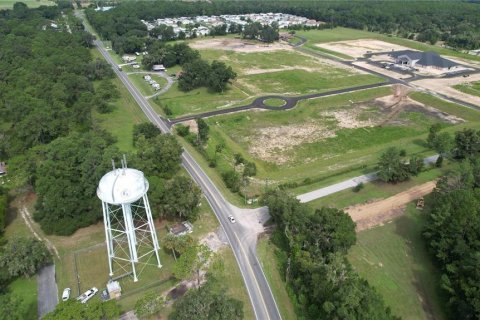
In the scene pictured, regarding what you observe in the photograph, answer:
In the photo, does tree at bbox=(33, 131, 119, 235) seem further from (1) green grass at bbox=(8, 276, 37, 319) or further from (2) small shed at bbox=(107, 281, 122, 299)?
(2) small shed at bbox=(107, 281, 122, 299)

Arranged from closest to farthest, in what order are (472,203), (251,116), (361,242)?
(472,203) < (361,242) < (251,116)

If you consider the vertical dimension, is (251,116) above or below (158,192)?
below

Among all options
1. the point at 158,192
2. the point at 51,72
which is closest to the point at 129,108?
the point at 51,72

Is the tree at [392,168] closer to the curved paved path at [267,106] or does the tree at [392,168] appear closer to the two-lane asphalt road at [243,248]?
the two-lane asphalt road at [243,248]

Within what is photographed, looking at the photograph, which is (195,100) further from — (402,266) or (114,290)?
(402,266)

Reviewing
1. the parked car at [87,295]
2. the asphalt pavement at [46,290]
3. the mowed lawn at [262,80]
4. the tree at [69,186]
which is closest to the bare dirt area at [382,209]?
the parked car at [87,295]

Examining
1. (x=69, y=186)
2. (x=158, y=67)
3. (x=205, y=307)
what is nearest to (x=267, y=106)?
(x=158, y=67)

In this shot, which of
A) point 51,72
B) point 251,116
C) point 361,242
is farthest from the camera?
point 51,72

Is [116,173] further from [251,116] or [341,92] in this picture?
[341,92]
